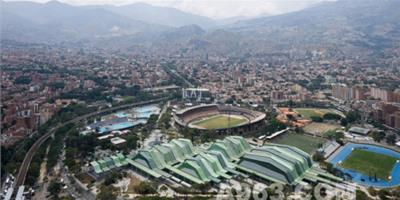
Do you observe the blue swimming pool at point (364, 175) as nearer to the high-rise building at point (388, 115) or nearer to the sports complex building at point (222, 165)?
the sports complex building at point (222, 165)

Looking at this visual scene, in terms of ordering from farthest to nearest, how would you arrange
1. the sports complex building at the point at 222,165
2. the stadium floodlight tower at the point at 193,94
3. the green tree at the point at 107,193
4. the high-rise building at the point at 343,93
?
the stadium floodlight tower at the point at 193,94, the high-rise building at the point at 343,93, the sports complex building at the point at 222,165, the green tree at the point at 107,193

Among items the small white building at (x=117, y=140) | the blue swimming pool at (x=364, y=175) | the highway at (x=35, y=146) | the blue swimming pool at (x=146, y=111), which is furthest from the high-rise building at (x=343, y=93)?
the small white building at (x=117, y=140)

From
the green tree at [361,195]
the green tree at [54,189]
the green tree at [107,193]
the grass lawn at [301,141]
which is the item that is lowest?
the green tree at [54,189]

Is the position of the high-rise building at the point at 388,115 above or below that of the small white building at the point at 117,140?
above

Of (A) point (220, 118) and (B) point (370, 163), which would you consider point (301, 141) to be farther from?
(A) point (220, 118)

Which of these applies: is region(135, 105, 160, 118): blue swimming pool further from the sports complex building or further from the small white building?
the sports complex building
